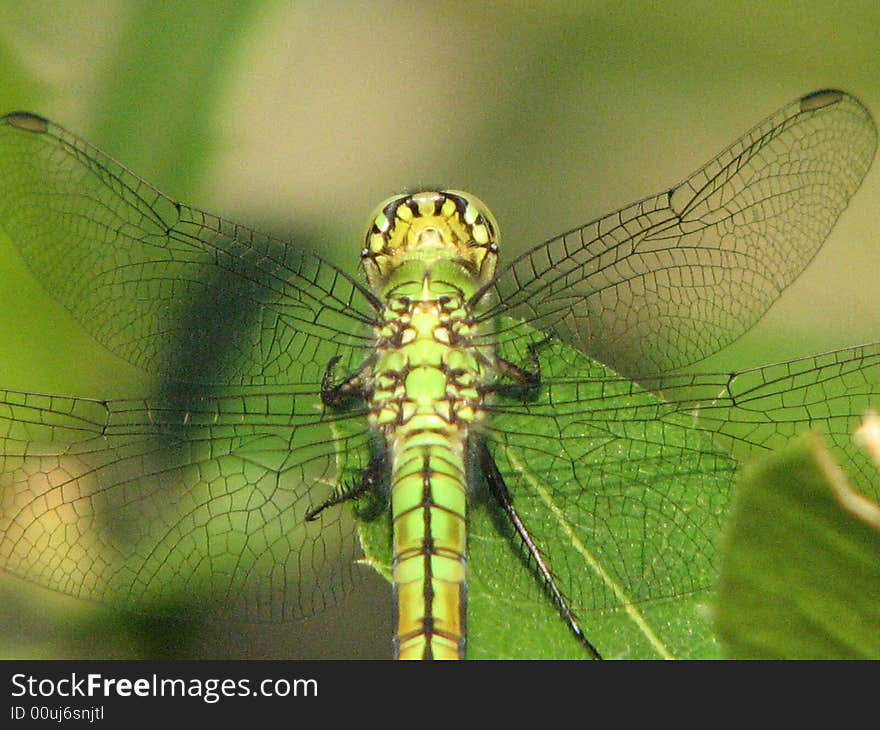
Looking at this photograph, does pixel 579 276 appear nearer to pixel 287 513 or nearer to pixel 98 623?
pixel 287 513

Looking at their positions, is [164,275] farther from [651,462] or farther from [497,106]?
[497,106]

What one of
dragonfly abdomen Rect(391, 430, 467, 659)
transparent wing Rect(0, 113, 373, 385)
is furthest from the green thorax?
transparent wing Rect(0, 113, 373, 385)

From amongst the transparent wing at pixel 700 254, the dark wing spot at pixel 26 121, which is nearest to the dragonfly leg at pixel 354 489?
the transparent wing at pixel 700 254

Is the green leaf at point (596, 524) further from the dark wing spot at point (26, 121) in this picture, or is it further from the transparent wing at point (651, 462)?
the dark wing spot at point (26, 121)

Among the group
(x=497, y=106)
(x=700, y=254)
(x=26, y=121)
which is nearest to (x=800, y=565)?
(x=700, y=254)

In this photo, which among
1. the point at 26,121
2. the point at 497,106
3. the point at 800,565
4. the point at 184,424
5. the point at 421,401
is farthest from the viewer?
the point at 497,106

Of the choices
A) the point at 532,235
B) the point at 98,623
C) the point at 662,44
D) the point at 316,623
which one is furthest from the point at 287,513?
the point at 662,44
